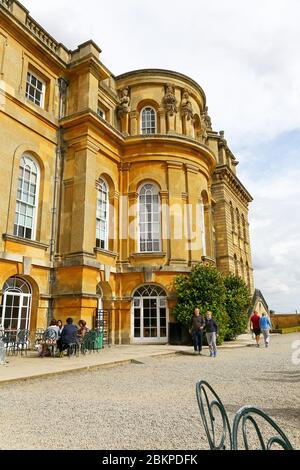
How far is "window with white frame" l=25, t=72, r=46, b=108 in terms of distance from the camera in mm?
17094

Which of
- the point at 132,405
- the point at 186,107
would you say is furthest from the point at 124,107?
the point at 132,405

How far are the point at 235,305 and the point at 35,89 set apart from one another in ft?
51.4

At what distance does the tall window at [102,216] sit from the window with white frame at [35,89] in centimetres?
484

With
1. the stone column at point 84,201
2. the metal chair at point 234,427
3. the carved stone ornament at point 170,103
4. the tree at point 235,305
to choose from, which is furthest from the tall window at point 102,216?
the metal chair at point 234,427

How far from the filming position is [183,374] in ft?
30.2

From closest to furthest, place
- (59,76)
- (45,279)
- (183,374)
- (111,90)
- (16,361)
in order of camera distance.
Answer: (183,374) < (16,361) < (45,279) < (59,76) < (111,90)

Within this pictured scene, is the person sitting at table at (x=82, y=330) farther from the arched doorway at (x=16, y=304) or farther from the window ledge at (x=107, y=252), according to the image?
the window ledge at (x=107, y=252)

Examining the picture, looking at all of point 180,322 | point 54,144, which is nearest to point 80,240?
point 54,144

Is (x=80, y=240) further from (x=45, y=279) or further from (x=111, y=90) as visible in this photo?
(x=111, y=90)

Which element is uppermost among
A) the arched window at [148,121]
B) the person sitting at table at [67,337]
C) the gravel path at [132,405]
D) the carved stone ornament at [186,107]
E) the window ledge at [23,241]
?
the carved stone ornament at [186,107]

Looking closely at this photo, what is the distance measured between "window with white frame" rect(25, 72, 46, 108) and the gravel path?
13313 mm

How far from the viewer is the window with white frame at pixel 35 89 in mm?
17094

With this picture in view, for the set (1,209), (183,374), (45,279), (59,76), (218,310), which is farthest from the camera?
(59,76)
